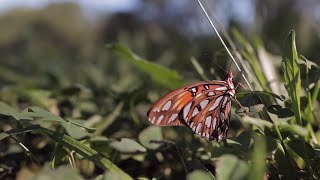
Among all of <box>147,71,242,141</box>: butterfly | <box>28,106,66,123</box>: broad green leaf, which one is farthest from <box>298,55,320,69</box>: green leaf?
<box>28,106,66,123</box>: broad green leaf

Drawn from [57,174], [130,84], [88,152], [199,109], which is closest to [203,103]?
[199,109]

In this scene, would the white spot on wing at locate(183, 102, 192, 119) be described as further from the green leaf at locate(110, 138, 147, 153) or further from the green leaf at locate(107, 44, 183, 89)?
the green leaf at locate(107, 44, 183, 89)

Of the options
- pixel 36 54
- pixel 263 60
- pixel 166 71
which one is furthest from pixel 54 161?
pixel 36 54

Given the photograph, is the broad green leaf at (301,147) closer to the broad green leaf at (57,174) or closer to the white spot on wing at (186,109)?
the white spot on wing at (186,109)

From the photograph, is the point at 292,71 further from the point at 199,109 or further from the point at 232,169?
the point at 232,169

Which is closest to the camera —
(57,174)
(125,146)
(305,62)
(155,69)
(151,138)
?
(57,174)

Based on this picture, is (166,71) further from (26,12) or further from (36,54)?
(26,12)
